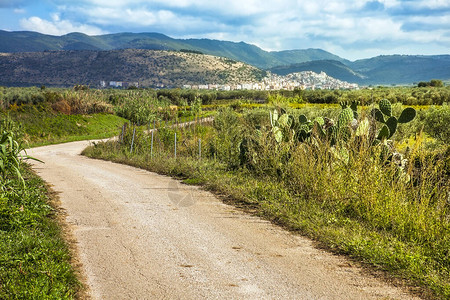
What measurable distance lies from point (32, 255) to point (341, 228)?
4138 mm

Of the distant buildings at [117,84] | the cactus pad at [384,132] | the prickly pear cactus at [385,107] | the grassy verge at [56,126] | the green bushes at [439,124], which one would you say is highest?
the prickly pear cactus at [385,107]

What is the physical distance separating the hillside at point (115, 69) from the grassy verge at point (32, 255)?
147m

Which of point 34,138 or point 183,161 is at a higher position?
point 183,161

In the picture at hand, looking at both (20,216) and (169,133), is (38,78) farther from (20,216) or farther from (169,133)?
(20,216)

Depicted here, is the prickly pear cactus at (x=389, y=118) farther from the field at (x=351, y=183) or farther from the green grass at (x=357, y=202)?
the green grass at (x=357, y=202)

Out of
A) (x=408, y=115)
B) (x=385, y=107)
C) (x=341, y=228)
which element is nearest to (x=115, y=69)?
(x=385, y=107)

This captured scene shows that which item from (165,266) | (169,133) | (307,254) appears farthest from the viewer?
(169,133)

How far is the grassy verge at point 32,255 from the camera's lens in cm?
432

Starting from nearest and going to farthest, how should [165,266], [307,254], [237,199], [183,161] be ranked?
1. [165,266]
2. [307,254]
3. [237,199]
4. [183,161]

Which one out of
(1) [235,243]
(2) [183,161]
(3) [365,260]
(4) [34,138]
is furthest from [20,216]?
(4) [34,138]

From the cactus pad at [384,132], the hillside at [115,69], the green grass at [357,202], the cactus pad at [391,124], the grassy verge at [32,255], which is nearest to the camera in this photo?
the grassy verge at [32,255]

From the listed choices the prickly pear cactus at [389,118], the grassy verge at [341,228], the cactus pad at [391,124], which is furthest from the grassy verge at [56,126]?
the cactus pad at [391,124]

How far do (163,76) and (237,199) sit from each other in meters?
157

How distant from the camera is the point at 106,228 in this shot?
22.9 feet
